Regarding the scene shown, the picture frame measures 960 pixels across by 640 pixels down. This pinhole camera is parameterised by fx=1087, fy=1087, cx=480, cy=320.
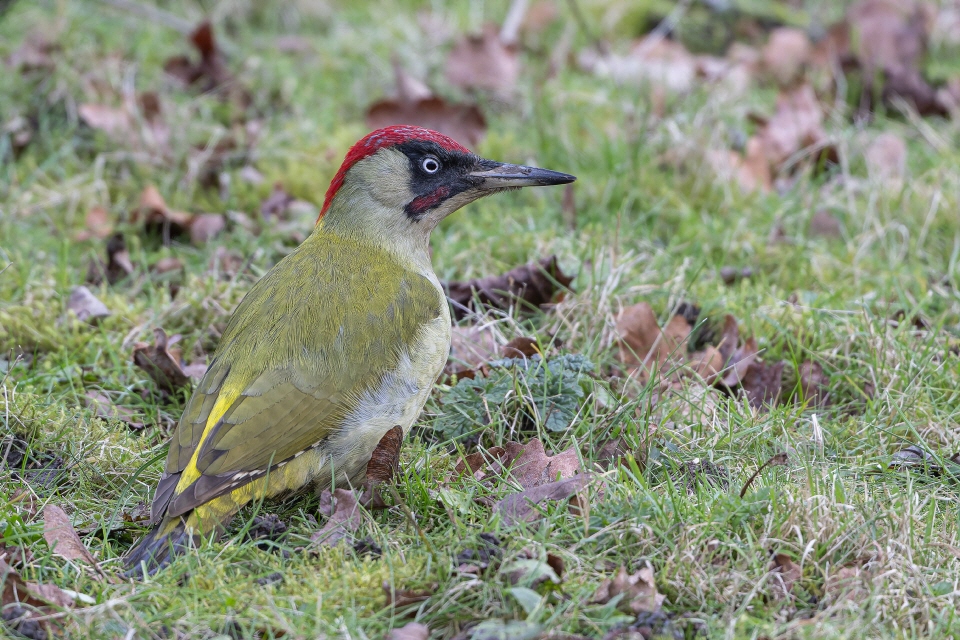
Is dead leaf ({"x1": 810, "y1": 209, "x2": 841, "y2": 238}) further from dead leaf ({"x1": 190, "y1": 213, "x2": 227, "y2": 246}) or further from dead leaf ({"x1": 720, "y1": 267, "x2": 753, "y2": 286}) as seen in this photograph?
dead leaf ({"x1": 190, "y1": 213, "x2": 227, "y2": 246})

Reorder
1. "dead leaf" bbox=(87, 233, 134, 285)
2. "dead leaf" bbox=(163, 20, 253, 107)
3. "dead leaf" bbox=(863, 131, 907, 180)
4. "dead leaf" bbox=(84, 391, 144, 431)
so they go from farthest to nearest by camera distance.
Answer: "dead leaf" bbox=(163, 20, 253, 107), "dead leaf" bbox=(863, 131, 907, 180), "dead leaf" bbox=(87, 233, 134, 285), "dead leaf" bbox=(84, 391, 144, 431)

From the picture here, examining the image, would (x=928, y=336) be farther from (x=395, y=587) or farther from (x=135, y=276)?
(x=135, y=276)

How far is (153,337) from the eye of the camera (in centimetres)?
423

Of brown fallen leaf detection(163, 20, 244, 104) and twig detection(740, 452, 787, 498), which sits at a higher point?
brown fallen leaf detection(163, 20, 244, 104)

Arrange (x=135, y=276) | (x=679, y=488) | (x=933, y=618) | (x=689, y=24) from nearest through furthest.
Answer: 1. (x=933, y=618)
2. (x=679, y=488)
3. (x=135, y=276)
4. (x=689, y=24)

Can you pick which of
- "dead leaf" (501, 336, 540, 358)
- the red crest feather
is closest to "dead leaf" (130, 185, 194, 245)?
the red crest feather

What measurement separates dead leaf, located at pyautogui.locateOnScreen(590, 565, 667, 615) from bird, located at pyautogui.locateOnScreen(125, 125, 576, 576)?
0.94 m

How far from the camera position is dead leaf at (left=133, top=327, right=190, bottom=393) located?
12.9 feet

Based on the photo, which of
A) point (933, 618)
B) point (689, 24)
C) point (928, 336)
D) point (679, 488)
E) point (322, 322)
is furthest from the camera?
point (689, 24)

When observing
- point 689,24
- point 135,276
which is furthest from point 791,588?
point 689,24

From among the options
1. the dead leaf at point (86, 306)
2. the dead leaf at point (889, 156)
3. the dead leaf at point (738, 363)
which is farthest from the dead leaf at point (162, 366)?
the dead leaf at point (889, 156)

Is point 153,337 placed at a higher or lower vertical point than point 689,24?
lower

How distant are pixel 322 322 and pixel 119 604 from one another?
42.7 inches

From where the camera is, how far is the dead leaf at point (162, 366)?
3.94 m
